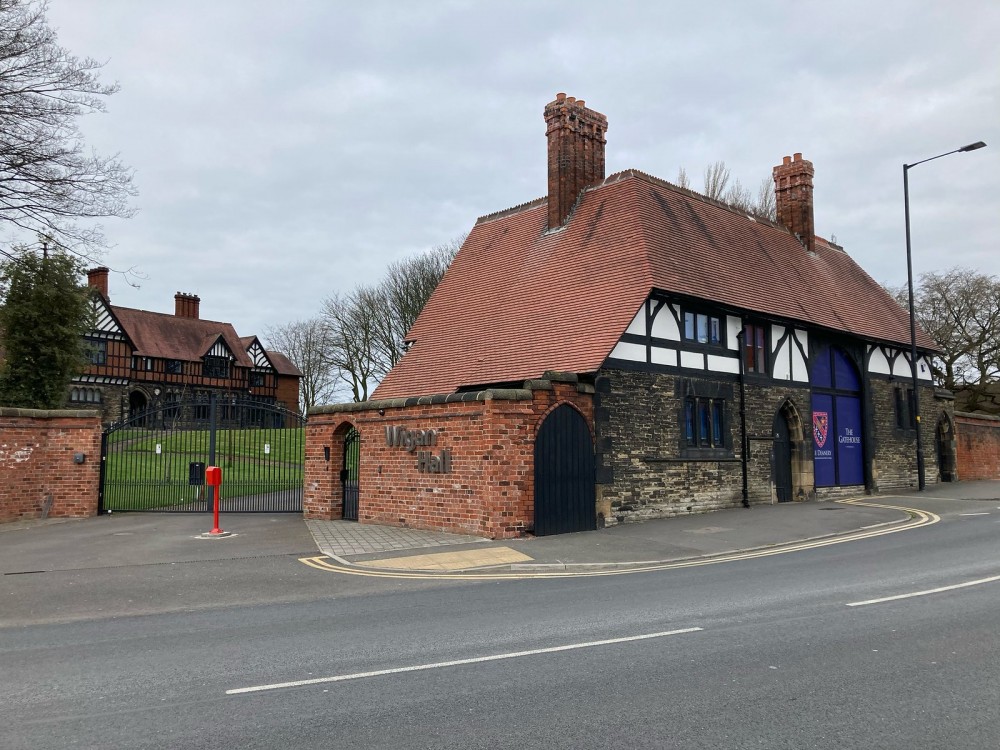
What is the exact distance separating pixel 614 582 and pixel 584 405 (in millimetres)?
5975

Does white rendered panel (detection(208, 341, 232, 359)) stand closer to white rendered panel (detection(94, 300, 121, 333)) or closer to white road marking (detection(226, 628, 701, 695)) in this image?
white rendered panel (detection(94, 300, 121, 333))

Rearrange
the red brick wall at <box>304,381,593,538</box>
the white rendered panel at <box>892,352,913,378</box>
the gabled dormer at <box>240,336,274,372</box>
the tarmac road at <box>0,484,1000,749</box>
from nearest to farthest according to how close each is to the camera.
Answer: the tarmac road at <box>0,484,1000,749</box> → the red brick wall at <box>304,381,593,538</box> → the white rendered panel at <box>892,352,913,378</box> → the gabled dormer at <box>240,336,274,372</box>

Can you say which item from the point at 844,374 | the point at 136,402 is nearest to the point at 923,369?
the point at 844,374

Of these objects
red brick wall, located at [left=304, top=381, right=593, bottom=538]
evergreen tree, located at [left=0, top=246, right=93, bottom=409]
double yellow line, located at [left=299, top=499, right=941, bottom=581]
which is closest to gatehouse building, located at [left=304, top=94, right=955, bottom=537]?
red brick wall, located at [left=304, top=381, right=593, bottom=538]

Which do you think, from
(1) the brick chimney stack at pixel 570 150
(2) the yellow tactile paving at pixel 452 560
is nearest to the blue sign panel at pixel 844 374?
(1) the brick chimney stack at pixel 570 150

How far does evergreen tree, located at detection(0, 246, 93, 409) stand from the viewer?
23.3 m

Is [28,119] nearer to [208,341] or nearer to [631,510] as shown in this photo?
[631,510]

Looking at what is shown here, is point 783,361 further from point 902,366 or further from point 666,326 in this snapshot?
point 902,366

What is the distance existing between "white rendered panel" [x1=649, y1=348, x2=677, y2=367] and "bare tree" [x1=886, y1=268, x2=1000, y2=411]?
28.2m

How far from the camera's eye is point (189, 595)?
9.34 m

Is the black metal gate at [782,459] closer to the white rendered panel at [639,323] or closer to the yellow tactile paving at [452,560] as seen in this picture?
the white rendered panel at [639,323]

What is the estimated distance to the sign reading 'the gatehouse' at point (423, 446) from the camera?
1477cm

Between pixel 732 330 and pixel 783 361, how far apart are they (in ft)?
8.34

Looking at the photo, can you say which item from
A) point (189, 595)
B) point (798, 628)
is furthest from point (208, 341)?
point (798, 628)
